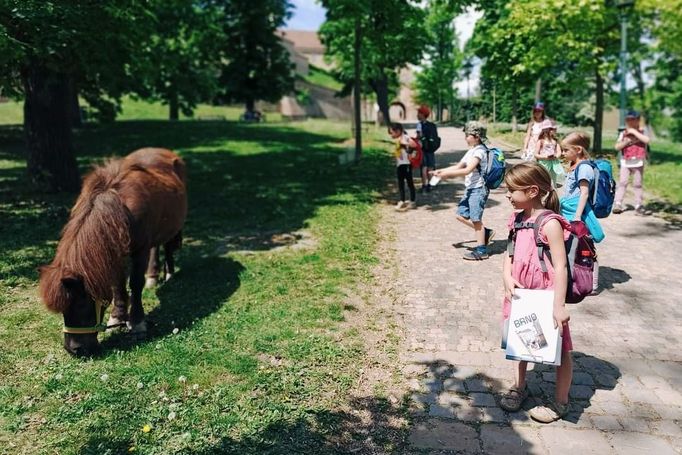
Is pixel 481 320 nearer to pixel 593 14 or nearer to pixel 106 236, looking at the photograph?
pixel 106 236

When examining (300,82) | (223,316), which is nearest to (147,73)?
(223,316)

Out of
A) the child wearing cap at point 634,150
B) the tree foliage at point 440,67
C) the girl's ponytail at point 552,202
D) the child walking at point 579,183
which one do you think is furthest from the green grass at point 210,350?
the tree foliage at point 440,67

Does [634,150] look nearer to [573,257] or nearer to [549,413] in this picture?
[573,257]

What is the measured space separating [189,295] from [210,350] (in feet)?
5.55

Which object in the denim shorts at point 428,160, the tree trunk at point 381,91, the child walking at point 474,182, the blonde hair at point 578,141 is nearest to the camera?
the blonde hair at point 578,141

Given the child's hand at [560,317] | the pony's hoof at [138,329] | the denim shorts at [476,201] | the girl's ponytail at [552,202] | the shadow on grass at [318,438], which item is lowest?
the shadow on grass at [318,438]

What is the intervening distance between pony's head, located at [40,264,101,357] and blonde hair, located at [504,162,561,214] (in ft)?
12.5

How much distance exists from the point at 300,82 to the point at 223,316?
6826 cm

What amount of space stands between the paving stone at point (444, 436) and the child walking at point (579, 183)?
3.03 m

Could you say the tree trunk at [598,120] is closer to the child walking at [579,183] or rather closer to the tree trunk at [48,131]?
the child walking at [579,183]

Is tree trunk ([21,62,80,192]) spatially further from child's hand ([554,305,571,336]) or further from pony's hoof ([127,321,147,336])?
child's hand ([554,305,571,336])

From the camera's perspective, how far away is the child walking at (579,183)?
5742 mm

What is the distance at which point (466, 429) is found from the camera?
12.8 ft

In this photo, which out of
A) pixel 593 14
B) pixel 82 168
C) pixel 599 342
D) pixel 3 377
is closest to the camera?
pixel 3 377
